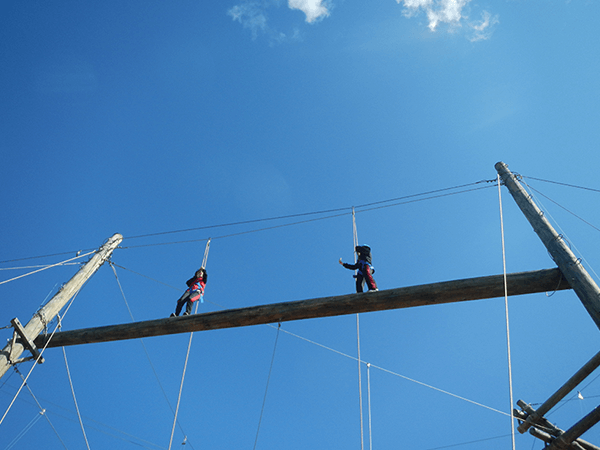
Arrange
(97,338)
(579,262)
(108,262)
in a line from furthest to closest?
1. (108,262)
2. (97,338)
3. (579,262)

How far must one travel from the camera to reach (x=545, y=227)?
461cm

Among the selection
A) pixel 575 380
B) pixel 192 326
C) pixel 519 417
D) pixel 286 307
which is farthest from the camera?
pixel 519 417

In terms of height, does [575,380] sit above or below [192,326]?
below

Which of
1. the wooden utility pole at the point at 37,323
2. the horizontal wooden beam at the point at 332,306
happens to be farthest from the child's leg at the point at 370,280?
the wooden utility pole at the point at 37,323

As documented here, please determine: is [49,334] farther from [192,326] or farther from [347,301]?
[347,301]

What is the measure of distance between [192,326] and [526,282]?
4.68m

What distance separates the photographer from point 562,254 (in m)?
4.25

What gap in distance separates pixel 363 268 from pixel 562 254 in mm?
2798

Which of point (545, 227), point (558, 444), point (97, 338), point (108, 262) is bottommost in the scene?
point (558, 444)

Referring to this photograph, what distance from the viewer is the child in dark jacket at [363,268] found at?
604 centimetres

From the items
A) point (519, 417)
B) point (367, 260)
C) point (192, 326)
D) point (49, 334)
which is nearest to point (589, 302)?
point (367, 260)

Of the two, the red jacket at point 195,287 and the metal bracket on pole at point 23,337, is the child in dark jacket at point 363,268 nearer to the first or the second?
the red jacket at point 195,287

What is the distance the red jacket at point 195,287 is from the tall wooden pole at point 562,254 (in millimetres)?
5757

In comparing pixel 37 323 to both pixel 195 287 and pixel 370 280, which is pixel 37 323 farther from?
pixel 370 280
